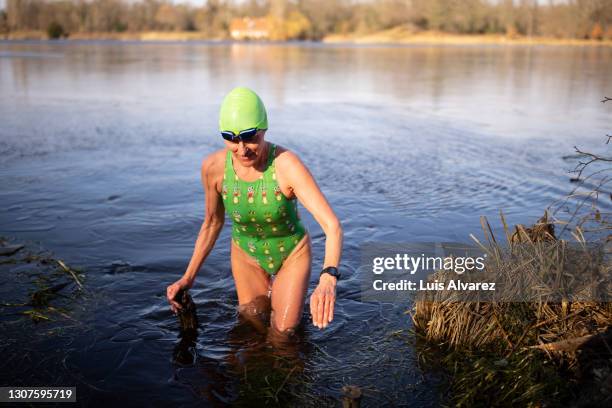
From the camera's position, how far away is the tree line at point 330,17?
96.7 metres

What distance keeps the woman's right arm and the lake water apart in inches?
24.9

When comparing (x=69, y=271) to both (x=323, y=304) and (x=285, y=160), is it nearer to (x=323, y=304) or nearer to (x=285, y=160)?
(x=285, y=160)

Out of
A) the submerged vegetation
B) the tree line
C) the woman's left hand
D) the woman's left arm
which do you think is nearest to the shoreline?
the tree line

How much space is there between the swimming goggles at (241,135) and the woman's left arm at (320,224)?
39cm

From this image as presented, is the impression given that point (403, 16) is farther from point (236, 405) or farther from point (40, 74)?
point (236, 405)

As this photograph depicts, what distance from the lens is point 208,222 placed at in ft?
16.7

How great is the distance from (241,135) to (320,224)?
88 centimetres

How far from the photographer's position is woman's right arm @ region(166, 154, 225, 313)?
4879 mm

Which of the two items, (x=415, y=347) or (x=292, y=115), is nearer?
(x=415, y=347)

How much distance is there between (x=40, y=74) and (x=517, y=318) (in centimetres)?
3080

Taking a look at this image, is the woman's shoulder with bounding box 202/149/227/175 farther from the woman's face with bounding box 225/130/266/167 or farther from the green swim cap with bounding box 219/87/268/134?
the green swim cap with bounding box 219/87/268/134

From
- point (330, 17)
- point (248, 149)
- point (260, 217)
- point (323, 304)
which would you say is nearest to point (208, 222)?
point (260, 217)

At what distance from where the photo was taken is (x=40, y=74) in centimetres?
3033

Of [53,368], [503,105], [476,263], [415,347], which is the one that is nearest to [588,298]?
[476,263]
